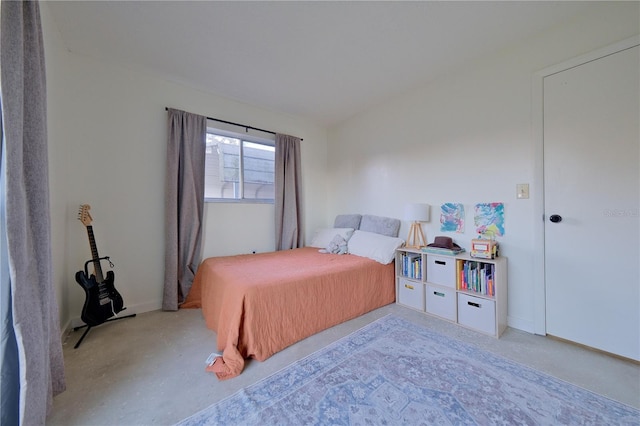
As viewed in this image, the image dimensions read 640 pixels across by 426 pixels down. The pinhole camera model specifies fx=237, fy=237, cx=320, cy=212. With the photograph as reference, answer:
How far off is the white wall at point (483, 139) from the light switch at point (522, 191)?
0.10 feet

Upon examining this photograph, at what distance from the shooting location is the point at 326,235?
3.43 meters

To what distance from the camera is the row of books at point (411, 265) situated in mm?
2506

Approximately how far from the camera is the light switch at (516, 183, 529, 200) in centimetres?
203

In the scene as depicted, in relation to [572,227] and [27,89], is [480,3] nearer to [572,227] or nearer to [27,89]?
[572,227]

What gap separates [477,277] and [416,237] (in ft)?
2.60

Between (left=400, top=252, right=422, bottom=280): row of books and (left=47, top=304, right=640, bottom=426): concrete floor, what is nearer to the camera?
(left=47, top=304, right=640, bottom=426): concrete floor

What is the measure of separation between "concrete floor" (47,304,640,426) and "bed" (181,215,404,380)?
0.10 meters

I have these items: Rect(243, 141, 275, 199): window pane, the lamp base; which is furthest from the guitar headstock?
the lamp base

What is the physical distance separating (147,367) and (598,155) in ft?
11.5

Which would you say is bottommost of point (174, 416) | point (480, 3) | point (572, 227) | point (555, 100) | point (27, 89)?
point (174, 416)

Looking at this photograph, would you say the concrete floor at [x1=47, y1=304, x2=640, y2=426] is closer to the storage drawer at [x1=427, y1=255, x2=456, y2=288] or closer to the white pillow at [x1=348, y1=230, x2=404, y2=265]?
the storage drawer at [x1=427, y1=255, x2=456, y2=288]

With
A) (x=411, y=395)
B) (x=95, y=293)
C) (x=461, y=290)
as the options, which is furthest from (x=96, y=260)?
(x=461, y=290)

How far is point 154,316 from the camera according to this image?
7.80 ft

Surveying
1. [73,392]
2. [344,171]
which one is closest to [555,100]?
[344,171]
